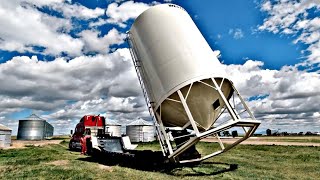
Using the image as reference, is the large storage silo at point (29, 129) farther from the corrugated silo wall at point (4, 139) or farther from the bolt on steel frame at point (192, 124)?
the bolt on steel frame at point (192, 124)

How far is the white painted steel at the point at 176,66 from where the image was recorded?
11.9 metres

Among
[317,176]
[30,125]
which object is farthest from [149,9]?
[30,125]

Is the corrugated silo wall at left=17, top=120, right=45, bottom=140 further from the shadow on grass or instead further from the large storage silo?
the shadow on grass

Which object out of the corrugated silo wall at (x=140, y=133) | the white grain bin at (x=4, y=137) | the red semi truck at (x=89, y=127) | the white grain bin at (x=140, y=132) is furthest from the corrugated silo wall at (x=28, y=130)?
the red semi truck at (x=89, y=127)

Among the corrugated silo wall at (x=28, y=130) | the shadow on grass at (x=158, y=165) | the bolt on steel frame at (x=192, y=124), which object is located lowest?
the shadow on grass at (x=158, y=165)

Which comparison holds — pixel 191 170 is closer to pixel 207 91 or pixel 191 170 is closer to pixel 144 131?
pixel 207 91

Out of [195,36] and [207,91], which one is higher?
[195,36]

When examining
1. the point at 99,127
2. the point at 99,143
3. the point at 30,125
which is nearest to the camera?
the point at 99,143

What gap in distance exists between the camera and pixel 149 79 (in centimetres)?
1302

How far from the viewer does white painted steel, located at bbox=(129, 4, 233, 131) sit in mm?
11852

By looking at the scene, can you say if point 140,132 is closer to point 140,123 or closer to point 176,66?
point 140,123

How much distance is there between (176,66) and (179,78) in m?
0.60

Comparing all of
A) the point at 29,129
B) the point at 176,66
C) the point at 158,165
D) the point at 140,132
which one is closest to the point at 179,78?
the point at 176,66

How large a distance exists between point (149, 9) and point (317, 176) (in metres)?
11.6
